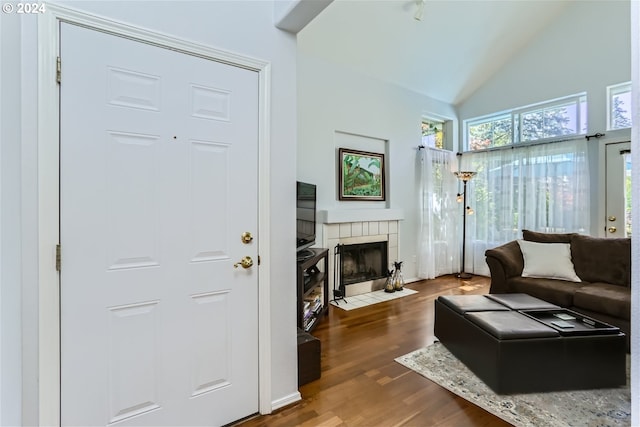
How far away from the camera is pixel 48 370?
1.25m

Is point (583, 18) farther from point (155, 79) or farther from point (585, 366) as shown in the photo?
point (155, 79)

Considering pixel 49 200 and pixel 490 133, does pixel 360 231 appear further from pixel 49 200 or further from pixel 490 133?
pixel 49 200

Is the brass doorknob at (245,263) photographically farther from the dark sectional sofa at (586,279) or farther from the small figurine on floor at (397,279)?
the small figurine on floor at (397,279)

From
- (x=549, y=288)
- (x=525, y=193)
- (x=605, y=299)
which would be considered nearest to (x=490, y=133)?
(x=525, y=193)

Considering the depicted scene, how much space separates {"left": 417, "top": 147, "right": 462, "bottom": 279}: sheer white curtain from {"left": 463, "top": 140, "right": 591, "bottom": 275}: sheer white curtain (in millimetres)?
267

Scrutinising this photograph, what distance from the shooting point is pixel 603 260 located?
10.3 ft

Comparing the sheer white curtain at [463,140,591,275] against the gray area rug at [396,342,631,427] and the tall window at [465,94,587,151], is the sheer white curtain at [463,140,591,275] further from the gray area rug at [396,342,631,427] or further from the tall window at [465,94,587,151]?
the gray area rug at [396,342,631,427]

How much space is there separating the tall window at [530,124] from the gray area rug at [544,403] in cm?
362

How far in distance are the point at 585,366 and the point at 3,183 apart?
3.21m

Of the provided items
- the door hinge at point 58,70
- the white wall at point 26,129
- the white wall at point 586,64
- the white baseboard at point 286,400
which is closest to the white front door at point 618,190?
the white wall at point 586,64

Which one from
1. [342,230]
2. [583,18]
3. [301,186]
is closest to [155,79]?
[301,186]

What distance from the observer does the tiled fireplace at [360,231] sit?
A: 3.88 m

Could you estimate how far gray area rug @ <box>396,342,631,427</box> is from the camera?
171cm

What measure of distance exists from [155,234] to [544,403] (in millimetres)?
2422
